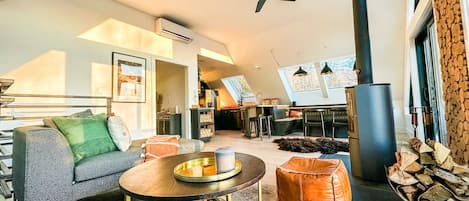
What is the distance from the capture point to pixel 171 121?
5.44 metres

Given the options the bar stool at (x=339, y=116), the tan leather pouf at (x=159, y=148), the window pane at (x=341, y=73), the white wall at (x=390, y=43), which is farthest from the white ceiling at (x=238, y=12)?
the tan leather pouf at (x=159, y=148)

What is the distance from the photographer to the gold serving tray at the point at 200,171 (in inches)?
43.5

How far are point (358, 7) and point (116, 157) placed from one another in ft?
10.4

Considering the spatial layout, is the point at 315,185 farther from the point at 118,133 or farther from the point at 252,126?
the point at 252,126

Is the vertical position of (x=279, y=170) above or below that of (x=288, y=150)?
above

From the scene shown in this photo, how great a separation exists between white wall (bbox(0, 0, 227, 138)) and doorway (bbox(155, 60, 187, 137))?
0.96 meters

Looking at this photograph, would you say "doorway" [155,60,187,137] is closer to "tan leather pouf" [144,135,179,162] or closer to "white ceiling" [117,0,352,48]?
"white ceiling" [117,0,352,48]

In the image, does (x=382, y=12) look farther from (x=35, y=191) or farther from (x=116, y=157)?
(x=35, y=191)

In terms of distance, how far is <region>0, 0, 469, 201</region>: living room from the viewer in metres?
1.60

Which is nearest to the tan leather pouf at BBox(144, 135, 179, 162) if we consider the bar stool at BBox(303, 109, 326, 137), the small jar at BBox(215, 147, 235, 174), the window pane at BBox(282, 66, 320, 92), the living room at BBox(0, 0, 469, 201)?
the living room at BBox(0, 0, 469, 201)

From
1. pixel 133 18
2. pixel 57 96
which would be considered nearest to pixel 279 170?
pixel 57 96

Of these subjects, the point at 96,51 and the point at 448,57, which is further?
the point at 96,51

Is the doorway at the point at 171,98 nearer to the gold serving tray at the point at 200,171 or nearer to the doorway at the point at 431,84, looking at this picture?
the gold serving tray at the point at 200,171

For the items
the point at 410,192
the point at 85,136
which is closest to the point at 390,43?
the point at 410,192
